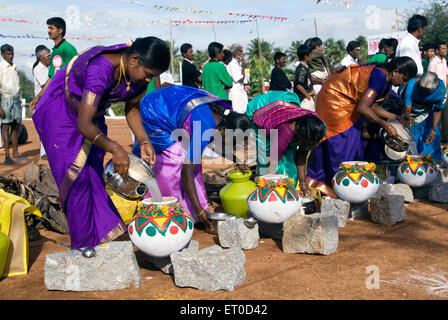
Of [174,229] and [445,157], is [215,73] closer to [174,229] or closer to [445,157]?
[445,157]

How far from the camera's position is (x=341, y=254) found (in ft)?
12.5

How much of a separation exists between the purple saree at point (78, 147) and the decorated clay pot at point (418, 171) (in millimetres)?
3434

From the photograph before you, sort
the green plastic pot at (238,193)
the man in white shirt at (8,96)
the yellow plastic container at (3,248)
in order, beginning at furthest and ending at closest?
the man in white shirt at (8,96) → the green plastic pot at (238,193) → the yellow plastic container at (3,248)

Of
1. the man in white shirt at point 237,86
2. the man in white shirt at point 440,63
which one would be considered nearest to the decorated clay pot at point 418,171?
the man in white shirt at point 440,63

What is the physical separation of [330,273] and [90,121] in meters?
1.95

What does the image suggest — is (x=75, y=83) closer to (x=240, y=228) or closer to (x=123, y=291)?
(x=123, y=291)

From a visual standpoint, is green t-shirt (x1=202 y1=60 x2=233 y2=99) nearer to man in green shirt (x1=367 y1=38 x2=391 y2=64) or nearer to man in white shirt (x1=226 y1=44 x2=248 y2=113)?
man in white shirt (x1=226 y1=44 x2=248 y2=113)

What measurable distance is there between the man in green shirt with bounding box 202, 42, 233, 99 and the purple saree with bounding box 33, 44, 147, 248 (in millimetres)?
4557

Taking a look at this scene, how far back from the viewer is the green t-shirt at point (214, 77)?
7.97 meters

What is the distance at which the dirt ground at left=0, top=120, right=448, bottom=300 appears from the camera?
303 centimetres

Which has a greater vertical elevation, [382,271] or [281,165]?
[281,165]

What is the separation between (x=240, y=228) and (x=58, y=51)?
3.83 meters

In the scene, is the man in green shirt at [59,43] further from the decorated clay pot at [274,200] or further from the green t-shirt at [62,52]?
the decorated clay pot at [274,200]
